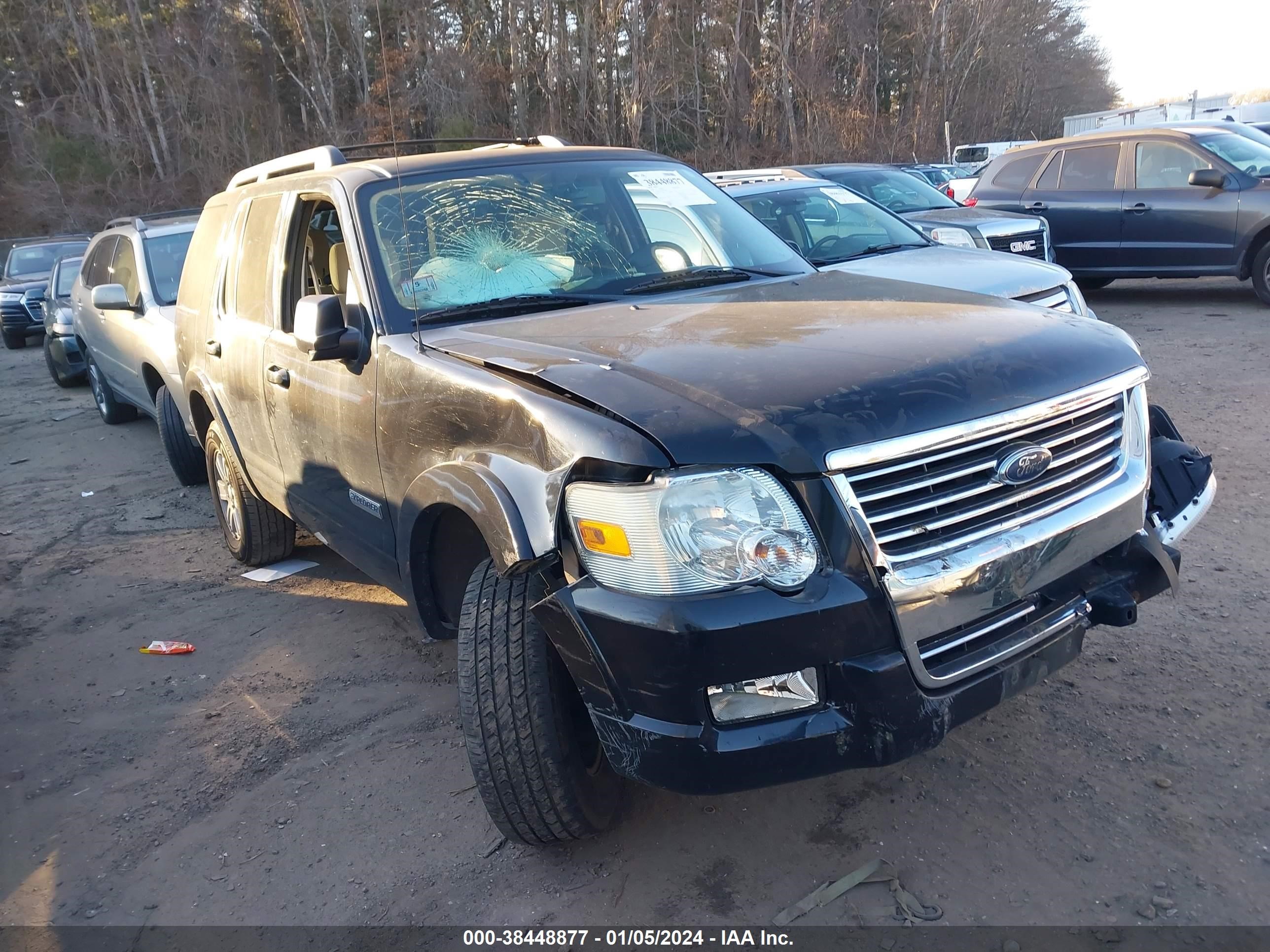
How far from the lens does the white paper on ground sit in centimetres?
535

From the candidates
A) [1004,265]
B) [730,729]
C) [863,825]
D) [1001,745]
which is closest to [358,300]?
[730,729]

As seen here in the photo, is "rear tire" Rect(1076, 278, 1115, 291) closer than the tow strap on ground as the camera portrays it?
No

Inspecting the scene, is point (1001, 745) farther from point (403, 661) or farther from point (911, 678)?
point (403, 661)

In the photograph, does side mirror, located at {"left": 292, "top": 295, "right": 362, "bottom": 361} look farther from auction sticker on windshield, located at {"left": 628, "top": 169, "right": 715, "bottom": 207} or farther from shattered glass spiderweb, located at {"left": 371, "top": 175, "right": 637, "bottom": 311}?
auction sticker on windshield, located at {"left": 628, "top": 169, "right": 715, "bottom": 207}

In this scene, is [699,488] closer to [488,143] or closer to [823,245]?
[488,143]

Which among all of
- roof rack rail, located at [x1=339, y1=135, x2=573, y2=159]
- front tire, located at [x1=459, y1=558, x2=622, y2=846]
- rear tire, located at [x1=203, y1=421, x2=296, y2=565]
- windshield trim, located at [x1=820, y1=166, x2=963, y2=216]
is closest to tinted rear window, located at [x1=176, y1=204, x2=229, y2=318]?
rear tire, located at [x1=203, y1=421, x2=296, y2=565]

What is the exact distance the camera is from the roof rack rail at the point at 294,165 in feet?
13.4

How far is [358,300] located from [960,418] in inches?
81.3

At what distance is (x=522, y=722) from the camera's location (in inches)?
103

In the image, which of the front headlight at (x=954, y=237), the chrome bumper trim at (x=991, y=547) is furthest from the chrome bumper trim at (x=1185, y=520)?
the front headlight at (x=954, y=237)

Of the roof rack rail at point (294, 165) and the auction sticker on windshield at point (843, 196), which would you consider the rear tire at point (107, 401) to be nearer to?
the roof rack rail at point (294, 165)

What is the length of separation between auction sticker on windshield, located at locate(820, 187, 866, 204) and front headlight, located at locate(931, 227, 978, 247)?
0.95m

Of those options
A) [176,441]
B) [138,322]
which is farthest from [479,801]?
[138,322]

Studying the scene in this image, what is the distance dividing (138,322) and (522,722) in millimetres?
6322
